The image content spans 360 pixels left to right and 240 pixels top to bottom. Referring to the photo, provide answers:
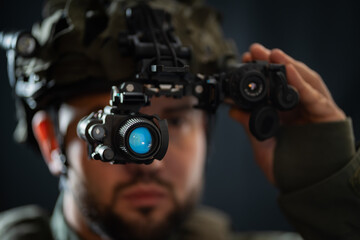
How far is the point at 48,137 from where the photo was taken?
1218 millimetres

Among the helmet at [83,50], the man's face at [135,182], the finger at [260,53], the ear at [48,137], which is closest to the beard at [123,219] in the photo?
the man's face at [135,182]

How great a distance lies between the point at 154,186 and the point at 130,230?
156 millimetres

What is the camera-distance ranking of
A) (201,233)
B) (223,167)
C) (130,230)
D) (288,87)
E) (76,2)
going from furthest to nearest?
(223,167) < (201,233) < (130,230) < (76,2) < (288,87)

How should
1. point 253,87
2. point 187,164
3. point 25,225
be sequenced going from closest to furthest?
point 253,87 < point 187,164 < point 25,225

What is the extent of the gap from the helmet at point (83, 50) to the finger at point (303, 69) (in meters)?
0.16

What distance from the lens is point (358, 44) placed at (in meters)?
1.25

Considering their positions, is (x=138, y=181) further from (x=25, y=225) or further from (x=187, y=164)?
(x=25, y=225)

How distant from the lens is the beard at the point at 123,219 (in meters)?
1.04

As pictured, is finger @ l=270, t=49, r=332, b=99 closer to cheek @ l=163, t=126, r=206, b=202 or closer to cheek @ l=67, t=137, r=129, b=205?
cheek @ l=163, t=126, r=206, b=202

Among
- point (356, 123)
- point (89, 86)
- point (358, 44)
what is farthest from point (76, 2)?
point (358, 44)

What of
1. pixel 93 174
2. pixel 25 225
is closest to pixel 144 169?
pixel 93 174

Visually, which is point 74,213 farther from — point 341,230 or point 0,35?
point 341,230

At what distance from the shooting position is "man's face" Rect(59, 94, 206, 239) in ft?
3.20

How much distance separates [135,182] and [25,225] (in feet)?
1.87
